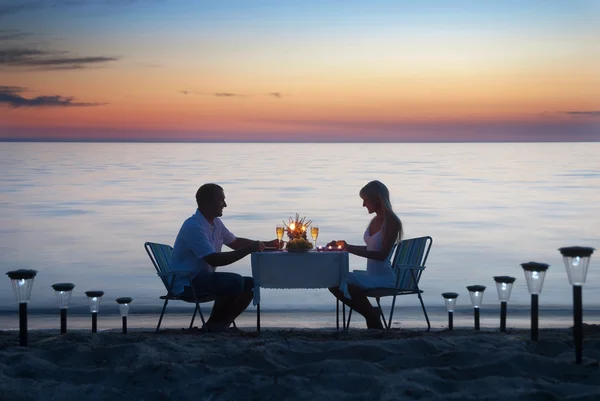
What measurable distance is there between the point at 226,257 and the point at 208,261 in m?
0.18

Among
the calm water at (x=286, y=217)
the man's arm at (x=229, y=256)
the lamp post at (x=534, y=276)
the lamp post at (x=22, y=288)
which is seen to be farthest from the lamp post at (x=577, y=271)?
the calm water at (x=286, y=217)

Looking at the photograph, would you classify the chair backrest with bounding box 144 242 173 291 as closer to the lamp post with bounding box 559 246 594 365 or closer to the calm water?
the calm water

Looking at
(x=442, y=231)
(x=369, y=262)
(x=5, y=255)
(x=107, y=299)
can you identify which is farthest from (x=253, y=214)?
(x=369, y=262)

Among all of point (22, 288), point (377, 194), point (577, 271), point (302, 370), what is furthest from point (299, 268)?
point (577, 271)

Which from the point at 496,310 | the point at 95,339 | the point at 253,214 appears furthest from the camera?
the point at 253,214

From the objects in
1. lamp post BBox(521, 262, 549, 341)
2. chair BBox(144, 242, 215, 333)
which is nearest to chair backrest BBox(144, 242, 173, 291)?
chair BBox(144, 242, 215, 333)

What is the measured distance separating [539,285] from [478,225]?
1369cm

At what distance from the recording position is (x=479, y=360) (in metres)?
4.49

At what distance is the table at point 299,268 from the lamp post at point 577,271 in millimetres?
2090

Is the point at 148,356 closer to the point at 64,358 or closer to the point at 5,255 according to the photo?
the point at 64,358

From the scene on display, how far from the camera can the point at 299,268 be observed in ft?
20.4

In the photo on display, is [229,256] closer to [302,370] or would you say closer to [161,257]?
[161,257]

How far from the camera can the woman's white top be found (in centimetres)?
639

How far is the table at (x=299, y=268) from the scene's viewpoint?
20.3ft
